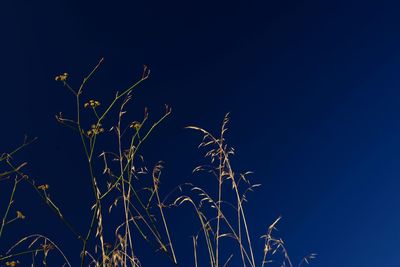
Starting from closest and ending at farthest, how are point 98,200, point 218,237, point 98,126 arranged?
point 98,200 < point 98,126 < point 218,237

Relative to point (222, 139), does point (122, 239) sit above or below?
below

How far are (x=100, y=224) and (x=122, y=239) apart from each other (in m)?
0.15

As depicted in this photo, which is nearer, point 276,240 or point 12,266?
point 12,266

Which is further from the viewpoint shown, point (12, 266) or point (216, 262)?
point (216, 262)

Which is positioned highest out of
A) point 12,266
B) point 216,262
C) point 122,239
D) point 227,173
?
point 227,173

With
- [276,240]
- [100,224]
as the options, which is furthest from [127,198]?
[276,240]

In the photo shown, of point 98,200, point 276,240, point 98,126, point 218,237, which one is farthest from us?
point 276,240

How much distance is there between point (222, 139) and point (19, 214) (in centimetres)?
63

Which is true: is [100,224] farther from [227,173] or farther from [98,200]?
[227,173]

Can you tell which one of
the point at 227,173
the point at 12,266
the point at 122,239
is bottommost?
the point at 12,266

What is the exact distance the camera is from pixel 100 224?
146cm

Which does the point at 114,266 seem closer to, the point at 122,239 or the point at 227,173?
the point at 122,239

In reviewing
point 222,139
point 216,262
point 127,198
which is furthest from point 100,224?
point 222,139

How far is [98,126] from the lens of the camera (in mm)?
1458
